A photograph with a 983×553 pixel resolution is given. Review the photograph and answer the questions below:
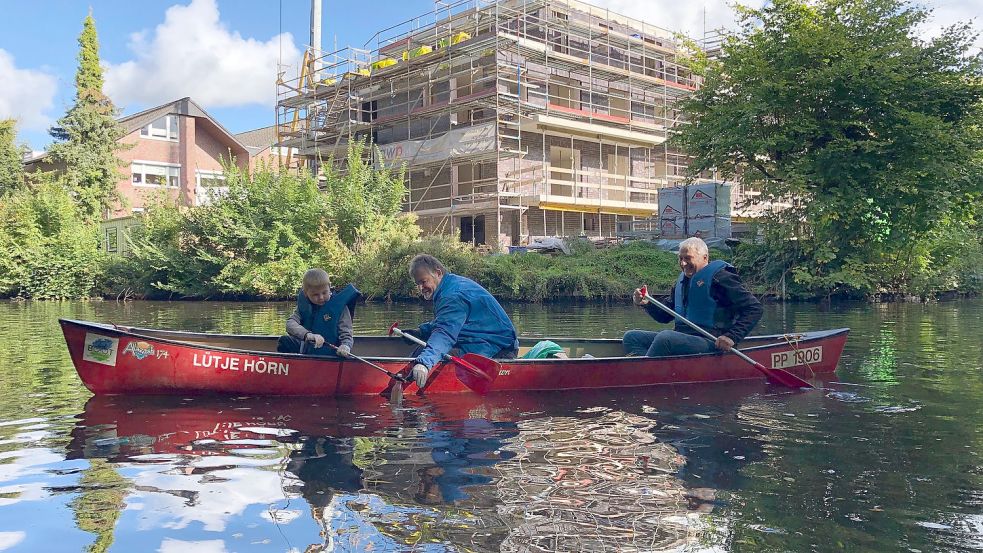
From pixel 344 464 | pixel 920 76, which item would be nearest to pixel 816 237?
pixel 920 76

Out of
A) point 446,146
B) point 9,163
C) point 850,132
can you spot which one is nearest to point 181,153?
point 9,163

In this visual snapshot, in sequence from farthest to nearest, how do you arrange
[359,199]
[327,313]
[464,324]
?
[359,199], [327,313], [464,324]

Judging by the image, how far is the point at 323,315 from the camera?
9305 mm

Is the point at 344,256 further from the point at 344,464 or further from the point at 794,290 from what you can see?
the point at 344,464

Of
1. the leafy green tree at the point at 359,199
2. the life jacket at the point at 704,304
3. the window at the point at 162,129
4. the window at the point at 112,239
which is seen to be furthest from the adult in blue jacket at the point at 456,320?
the window at the point at 162,129

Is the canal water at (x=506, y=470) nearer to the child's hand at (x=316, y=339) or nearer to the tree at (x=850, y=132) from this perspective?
the child's hand at (x=316, y=339)

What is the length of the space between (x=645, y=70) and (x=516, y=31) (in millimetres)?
9320

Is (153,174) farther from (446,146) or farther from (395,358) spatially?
(395,358)

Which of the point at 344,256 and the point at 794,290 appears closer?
the point at 794,290

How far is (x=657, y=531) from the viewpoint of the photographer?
4688mm

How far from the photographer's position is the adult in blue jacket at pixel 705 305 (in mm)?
9375

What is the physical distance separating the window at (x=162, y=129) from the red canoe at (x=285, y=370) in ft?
133

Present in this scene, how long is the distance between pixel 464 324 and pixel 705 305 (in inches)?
112

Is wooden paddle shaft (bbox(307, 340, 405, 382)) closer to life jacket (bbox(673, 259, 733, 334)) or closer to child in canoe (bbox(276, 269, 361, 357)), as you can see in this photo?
child in canoe (bbox(276, 269, 361, 357))
